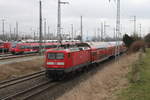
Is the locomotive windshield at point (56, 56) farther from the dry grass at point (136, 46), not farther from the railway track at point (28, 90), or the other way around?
the dry grass at point (136, 46)

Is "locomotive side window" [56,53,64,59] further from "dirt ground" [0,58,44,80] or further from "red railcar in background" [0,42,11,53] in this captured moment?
"red railcar in background" [0,42,11,53]

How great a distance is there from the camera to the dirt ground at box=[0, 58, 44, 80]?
23698mm

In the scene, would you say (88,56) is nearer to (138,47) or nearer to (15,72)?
(15,72)

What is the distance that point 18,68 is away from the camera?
27.1 m

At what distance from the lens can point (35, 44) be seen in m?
50.8

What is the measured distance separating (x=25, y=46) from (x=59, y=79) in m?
28.0

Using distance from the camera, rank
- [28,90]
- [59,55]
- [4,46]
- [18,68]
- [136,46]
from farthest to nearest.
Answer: [136,46] → [4,46] → [18,68] → [59,55] → [28,90]

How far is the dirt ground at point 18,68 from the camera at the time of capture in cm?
2370

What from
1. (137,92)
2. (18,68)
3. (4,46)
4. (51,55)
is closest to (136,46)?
(4,46)

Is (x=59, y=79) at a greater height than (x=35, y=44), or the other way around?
(x=35, y=44)

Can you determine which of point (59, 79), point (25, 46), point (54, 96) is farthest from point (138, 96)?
point (25, 46)

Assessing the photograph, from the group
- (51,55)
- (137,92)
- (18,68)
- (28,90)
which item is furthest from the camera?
(18,68)

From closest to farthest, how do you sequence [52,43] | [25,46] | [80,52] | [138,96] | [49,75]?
[138,96] < [49,75] < [80,52] < [25,46] < [52,43]

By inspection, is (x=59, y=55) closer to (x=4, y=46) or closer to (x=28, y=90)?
(x=28, y=90)
